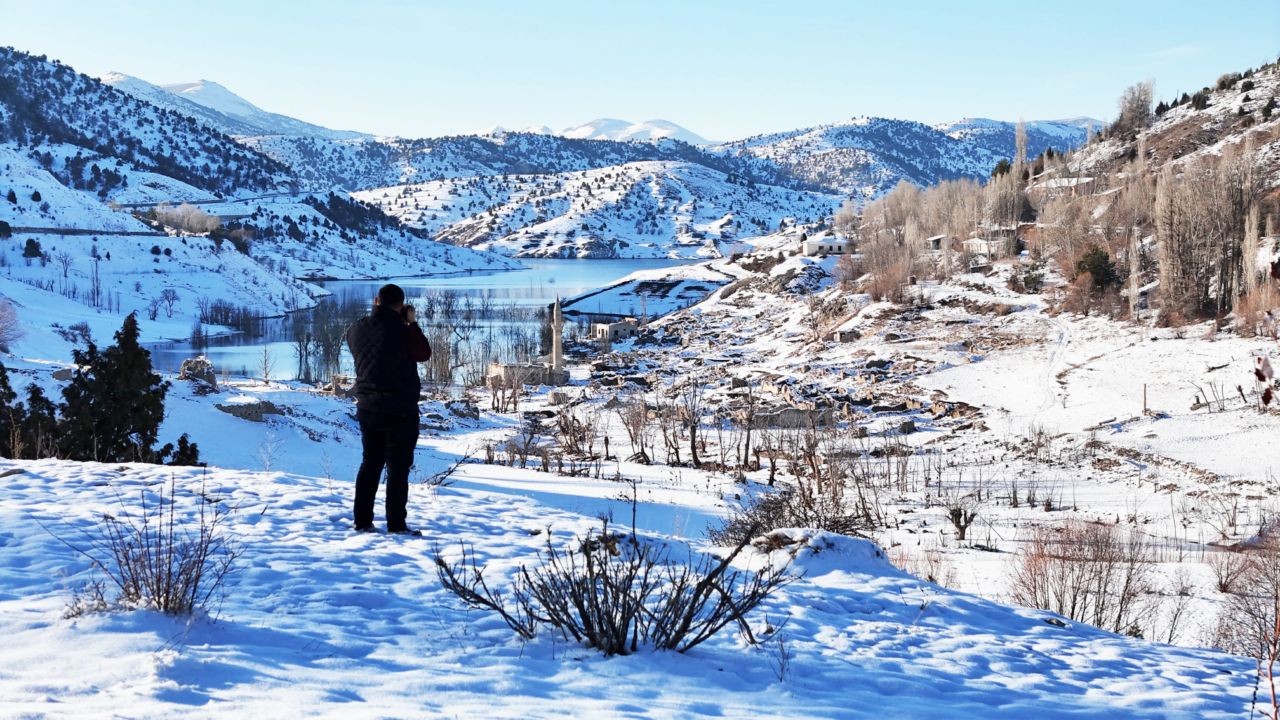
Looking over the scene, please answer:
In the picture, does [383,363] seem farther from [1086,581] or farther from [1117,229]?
[1117,229]

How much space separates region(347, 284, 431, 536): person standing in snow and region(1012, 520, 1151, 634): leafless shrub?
590cm

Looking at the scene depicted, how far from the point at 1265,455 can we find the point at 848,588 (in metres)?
15.7

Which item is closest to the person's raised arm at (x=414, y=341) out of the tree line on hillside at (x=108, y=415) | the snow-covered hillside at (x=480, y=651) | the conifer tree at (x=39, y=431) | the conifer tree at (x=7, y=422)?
the snow-covered hillside at (x=480, y=651)

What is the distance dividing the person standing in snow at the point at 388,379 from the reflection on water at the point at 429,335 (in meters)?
40.2

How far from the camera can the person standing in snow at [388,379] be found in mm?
6379

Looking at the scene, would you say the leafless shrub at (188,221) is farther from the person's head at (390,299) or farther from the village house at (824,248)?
the person's head at (390,299)

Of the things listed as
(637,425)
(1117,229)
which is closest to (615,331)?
(1117,229)

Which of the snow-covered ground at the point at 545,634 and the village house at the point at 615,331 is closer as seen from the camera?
the snow-covered ground at the point at 545,634

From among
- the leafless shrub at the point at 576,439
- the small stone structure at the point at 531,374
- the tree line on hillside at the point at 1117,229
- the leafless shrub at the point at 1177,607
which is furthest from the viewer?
the small stone structure at the point at 531,374

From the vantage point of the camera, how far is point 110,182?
123 meters

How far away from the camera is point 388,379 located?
20.9 ft

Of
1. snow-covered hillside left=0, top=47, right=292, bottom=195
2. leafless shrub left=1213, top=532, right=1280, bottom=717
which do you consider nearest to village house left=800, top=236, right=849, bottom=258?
leafless shrub left=1213, top=532, right=1280, bottom=717

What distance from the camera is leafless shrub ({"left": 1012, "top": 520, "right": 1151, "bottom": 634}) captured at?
27.4ft

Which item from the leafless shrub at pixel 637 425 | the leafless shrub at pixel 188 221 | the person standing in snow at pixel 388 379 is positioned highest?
the leafless shrub at pixel 188 221
